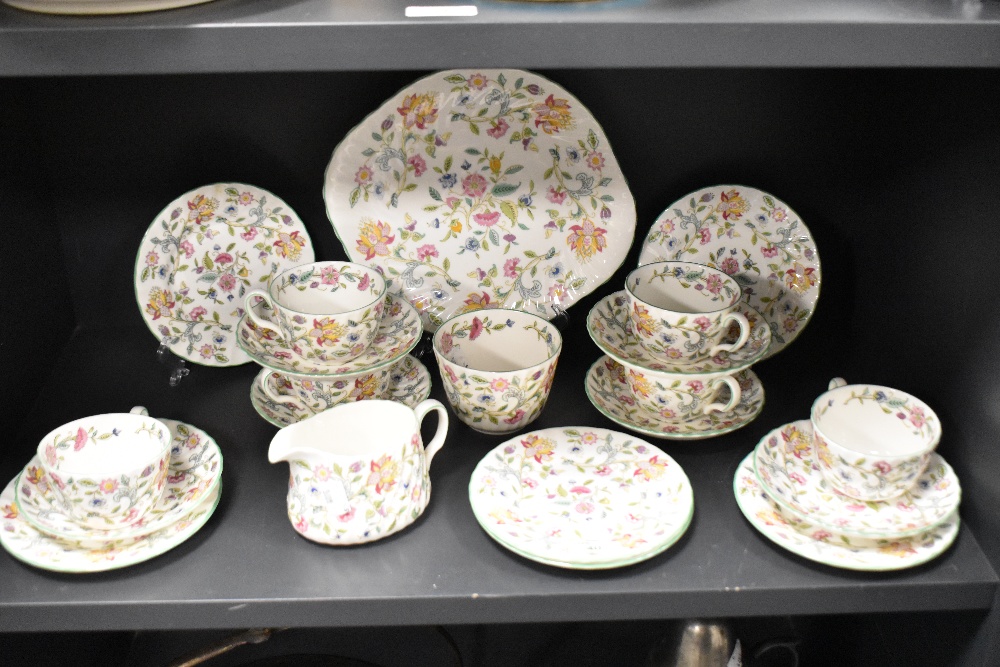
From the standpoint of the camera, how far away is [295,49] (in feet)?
2.15

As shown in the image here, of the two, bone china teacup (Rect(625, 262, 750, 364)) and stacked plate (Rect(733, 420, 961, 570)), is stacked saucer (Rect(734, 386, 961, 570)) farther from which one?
bone china teacup (Rect(625, 262, 750, 364))

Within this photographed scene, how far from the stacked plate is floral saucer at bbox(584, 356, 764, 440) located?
0.07 metres

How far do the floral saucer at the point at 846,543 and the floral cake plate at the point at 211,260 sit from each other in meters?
0.56

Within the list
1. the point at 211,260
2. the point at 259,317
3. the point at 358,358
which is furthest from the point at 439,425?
the point at 211,260

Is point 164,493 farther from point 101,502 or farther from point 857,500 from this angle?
point 857,500

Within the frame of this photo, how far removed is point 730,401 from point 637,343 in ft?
0.36

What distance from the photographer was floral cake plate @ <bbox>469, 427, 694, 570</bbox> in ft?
2.67

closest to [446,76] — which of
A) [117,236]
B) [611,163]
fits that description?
[611,163]

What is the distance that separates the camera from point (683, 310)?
3.35 feet

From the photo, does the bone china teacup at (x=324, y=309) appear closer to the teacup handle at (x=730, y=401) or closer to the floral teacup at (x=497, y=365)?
the floral teacup at (x=497, y=365)

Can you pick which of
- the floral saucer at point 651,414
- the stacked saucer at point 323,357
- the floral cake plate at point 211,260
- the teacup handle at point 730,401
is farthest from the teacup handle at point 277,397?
the teacup handle at point 730,401

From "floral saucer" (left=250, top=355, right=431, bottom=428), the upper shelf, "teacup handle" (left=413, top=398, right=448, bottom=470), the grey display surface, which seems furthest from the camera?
"floral saucer" (left=250, top=355, right=431, bottom=428)

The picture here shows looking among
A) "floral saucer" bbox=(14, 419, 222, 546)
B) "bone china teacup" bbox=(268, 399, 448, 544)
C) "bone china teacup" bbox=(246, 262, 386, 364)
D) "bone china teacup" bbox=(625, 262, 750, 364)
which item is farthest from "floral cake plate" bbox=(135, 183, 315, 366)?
"bone china teacup" bbox=(625, 262, 750, 364)

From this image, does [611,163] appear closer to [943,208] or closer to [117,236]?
[943,208]
